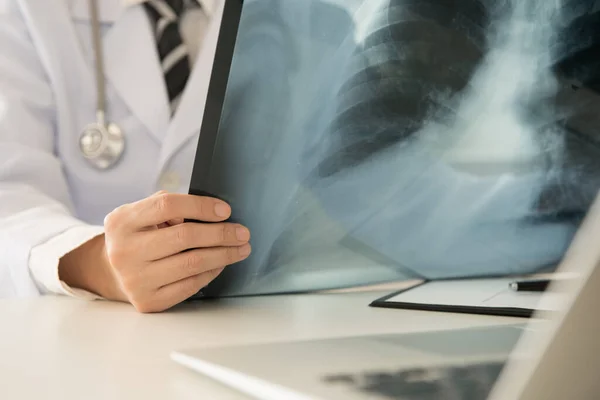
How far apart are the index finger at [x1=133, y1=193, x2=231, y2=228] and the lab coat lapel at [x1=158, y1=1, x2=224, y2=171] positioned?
0.39 metres

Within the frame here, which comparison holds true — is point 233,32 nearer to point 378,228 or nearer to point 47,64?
point 378,228

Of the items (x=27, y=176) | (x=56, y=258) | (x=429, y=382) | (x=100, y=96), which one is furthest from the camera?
(x=100, y=96)

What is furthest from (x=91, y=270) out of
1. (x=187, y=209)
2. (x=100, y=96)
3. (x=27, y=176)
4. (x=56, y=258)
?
(x=100, y=96)

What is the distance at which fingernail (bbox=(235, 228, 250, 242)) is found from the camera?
51 cm

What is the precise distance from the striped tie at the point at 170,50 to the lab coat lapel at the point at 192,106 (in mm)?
22

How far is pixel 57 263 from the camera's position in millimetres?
584

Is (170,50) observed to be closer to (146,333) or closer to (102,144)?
(102,144)

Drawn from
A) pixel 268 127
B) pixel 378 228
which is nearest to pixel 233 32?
pixel 268 127

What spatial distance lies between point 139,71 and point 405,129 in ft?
1.82

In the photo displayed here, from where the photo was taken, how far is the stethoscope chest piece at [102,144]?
0.86m

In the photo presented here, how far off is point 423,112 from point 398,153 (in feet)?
0.12

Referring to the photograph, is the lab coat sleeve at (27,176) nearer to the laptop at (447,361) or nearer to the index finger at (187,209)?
the index finger at (187,209)

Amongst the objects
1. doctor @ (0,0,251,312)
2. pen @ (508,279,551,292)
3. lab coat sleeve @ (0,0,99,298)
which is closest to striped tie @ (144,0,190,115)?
doctor @ (0,0,251,312)

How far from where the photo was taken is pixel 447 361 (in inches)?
12.4
